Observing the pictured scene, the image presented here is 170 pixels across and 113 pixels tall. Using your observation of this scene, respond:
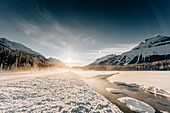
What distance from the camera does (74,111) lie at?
550 centimetres

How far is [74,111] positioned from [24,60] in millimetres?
76206

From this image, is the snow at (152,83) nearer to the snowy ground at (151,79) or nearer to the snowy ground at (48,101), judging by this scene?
the snowy ground at (151,79)

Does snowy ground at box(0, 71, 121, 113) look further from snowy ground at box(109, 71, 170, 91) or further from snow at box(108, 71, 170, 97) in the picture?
snowy ground at box(109, 71, 170, 91)

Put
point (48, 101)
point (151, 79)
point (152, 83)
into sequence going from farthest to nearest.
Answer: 1. point (151, 79)
2. point (152, 83)
3. point (48, 101)

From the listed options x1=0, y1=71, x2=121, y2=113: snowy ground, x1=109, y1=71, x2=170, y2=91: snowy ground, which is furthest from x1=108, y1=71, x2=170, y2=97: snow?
x1=0, y1=71, x2=121, y2=113: snowy ground

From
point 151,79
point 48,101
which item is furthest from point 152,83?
point 48,101

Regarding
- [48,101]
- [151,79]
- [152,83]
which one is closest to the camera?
[48,101]

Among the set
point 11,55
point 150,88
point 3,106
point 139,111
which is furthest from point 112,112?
point 11,55

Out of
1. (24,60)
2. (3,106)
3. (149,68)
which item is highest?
(24,60)

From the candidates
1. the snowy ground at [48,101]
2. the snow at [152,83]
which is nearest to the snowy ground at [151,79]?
the snow at [152,83]

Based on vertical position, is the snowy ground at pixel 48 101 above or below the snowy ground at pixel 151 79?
above

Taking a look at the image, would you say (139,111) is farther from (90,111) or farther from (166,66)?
(166,66)

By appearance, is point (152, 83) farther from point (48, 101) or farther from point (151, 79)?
point (48, 101)

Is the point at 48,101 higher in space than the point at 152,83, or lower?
higher
